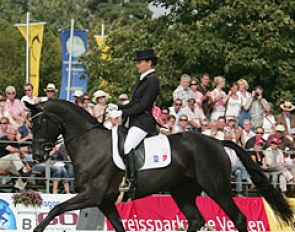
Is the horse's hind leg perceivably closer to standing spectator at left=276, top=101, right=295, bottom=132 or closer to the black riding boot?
the black riding boot

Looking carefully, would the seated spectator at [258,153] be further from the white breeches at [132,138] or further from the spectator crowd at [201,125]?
the white breeches at [132,138]

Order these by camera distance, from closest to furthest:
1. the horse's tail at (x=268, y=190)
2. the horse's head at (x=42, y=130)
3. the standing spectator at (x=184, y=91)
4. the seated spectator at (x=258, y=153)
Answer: the horse's head at (x=42, y=130) → the horse's tail at (x=268, y=190) → the seated spectator at (x=258, y=153) → the standing spectator at (x=184, y=91)

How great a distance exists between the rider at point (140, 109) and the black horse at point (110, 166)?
0.20 m

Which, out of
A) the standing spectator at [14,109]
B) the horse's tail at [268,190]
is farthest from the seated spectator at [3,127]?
the horse's tail at [268,190]

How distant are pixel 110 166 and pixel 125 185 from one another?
1.16 feet

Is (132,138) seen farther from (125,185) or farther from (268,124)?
(268,124)

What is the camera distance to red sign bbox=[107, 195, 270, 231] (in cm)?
1752

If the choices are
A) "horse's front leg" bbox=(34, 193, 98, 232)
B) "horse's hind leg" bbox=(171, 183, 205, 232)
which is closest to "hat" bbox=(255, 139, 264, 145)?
"horse's hind leg" bbox=(171, 183, 205, 232)

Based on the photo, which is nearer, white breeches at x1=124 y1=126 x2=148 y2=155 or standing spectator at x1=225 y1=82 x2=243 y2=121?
white breeches at x1=124 y1=126 x2=148 y2=155

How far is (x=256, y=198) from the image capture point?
60.6ft

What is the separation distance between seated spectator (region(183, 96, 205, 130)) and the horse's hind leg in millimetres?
5488

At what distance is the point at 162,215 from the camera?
1770 cm

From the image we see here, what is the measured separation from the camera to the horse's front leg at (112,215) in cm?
1215

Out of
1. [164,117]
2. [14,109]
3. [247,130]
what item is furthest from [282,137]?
[14,109]
